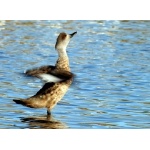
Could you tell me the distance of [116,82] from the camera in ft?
19.5

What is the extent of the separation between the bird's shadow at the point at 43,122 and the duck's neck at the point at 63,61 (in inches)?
14.2

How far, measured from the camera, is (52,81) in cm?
570

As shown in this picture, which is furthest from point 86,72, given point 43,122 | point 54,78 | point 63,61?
point 43,122

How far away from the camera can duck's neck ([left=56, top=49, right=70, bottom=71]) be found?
583cm

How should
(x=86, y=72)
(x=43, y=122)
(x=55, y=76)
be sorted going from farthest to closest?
(x=86, y=72)
(x=43, y=122)
(x=55, y=76)

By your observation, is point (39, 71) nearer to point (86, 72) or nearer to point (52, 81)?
point (52, 81)

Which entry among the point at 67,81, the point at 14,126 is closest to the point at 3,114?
the point at 14,126

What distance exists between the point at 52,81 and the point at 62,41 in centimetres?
42

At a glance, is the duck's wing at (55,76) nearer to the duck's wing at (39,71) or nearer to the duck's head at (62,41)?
the duck's wing at (39,71)

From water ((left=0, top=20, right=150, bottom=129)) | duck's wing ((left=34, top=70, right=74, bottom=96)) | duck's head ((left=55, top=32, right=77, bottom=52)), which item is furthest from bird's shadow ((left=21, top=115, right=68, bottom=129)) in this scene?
duck's head ((left=55, top=32, right=77, bottom=52))

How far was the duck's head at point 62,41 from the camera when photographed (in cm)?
596
